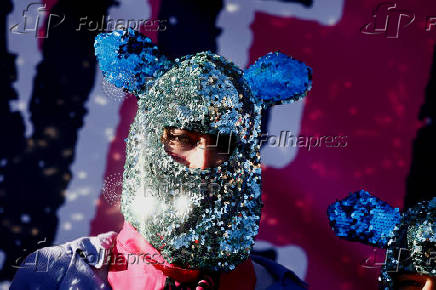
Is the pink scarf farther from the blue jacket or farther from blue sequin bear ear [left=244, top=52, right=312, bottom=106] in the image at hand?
blue sequin bear ear [left=244, top=52, right=312, bottom=106]

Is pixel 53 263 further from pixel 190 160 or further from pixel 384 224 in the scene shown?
pixel 384 224

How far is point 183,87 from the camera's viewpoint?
1.05 metres

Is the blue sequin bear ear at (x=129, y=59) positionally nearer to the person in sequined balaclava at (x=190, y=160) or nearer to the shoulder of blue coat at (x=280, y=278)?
the person in sequined balaclava at (x=190, y=160)

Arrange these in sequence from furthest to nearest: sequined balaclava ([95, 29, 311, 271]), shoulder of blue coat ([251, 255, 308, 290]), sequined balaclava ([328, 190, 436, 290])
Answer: shoulder of blue coat ([251, 255, 308, 290])
sequined balaclava ([328, 190, 436, 290])
sequined balaclava ([95, 29, 311, 271])

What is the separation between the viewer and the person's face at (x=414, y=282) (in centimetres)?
108

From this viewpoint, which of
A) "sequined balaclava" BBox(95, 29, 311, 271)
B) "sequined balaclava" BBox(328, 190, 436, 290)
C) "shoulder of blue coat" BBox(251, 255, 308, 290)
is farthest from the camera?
"shoulder of blue coat" BBox(251, 255, 308, 290)

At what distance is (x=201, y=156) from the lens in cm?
104

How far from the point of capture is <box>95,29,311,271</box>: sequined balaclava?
0.98 meters

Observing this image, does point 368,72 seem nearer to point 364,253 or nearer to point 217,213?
point 364,253

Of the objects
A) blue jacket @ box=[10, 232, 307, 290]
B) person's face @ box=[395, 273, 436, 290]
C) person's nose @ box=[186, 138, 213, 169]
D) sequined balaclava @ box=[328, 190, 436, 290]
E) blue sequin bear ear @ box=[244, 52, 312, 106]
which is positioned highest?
blue sequin bear ear @ box=[244, 52, 312, 106]

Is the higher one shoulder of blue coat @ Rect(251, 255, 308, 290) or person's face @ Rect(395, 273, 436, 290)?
person's face @ Rect(395, 273, 436, 290)

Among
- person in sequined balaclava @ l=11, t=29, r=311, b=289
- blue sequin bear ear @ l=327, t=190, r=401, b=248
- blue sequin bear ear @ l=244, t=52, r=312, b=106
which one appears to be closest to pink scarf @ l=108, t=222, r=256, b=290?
person in sequined balaclava @ l=11, t=29, r=311, b=289

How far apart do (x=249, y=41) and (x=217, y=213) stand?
789 mm

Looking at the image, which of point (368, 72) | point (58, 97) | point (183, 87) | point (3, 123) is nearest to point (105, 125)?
point (58, 97)
